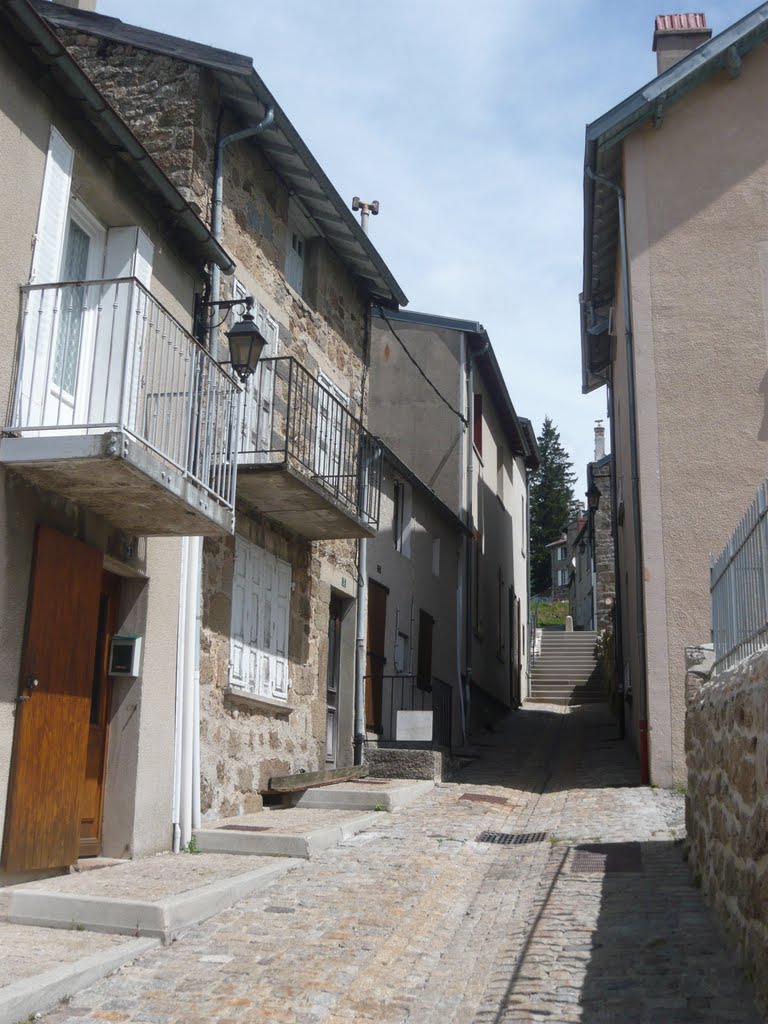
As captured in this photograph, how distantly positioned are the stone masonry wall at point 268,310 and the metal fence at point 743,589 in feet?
13.8

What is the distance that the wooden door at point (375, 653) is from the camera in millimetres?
13565

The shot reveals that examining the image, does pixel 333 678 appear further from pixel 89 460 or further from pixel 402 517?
pixel 89 460

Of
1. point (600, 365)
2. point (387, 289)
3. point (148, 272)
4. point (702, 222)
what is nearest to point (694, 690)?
point (148, 272)

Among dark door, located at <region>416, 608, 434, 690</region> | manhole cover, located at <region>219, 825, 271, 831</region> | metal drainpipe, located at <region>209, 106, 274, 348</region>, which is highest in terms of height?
metal drainpipe, located at <region>209, 106, 274, 348</region>

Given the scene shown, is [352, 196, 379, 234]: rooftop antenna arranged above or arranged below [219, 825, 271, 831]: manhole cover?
above

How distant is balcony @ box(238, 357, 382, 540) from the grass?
38849 mm

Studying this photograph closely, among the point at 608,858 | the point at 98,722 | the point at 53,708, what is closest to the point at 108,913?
the point at 53,708

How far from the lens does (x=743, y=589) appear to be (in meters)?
5.94

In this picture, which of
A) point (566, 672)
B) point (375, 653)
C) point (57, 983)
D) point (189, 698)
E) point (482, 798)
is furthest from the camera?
point (566, 672)

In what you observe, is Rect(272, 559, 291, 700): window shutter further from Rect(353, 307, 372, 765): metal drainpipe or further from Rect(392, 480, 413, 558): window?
Rect(392, 480, 413, 558): window

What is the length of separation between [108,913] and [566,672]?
77.1 ft

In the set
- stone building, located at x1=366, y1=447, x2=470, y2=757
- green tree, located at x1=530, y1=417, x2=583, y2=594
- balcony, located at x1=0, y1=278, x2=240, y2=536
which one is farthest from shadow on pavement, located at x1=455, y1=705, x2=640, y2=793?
green tree, located at x1=530, y1=417, x2=583, y2=594

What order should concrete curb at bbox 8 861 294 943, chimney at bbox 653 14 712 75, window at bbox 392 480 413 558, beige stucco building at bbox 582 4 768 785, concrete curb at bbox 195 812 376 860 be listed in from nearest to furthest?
concrete curb at bbox 8 861 294 943
concrete curb at bbox 195 812 376 860
beige stucco building at bbox 582 4 768 785
chimney at bbox 653 14 712 75
window at bbox 392 480 413 558

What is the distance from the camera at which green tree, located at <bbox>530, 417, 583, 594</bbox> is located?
193ft
